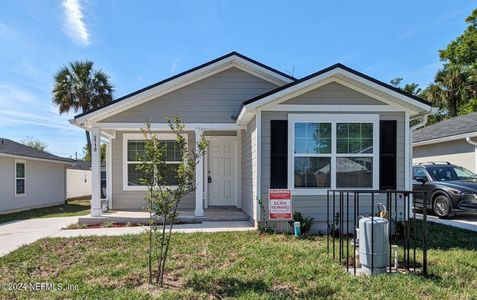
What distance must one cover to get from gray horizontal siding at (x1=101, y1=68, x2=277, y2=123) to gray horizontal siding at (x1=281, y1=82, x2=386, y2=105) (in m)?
2.76

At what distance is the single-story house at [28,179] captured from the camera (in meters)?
14.0

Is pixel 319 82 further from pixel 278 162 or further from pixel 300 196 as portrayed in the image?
pixel 300 196

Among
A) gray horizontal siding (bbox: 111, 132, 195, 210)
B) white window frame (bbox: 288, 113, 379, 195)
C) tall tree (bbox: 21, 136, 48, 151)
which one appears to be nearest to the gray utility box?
white window frame (bbox: 288, 113, 379, 195)

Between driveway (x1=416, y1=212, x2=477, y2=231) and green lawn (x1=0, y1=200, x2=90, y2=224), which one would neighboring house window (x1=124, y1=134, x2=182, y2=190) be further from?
driveway (x1=416, y1=212, x2=477, y2=231)

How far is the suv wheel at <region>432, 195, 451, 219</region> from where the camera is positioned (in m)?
10.1

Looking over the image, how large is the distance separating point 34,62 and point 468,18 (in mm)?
29834

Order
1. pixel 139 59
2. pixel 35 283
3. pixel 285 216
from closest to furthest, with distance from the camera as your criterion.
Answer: pixel 35 283, pixel 285 216, pixel 139 59

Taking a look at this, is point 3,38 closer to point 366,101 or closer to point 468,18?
point 366,101

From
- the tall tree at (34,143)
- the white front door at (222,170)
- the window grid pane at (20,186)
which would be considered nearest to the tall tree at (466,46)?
the white front door at (222,170)

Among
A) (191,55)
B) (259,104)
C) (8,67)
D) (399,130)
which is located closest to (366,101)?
(399,130)

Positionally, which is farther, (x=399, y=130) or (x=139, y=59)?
(x=139, y=59)

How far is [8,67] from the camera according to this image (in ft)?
47.9

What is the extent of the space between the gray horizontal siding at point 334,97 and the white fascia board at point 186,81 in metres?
2.49

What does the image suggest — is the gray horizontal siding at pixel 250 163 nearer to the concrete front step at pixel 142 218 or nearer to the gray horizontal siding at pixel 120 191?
the concrete front step at pixel 142 218
